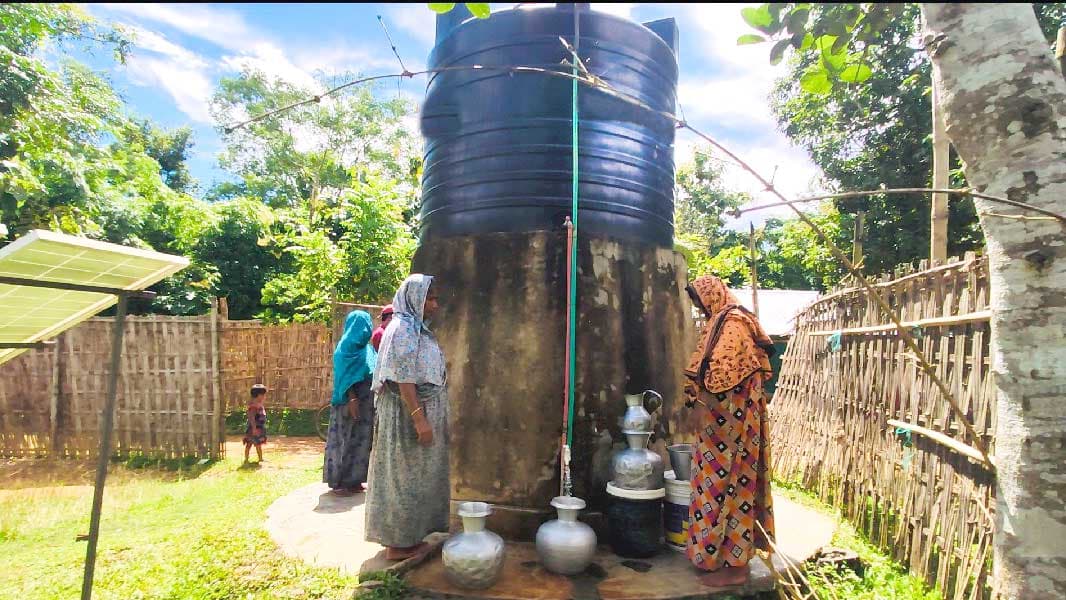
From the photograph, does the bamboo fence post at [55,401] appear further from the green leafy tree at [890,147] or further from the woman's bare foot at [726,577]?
the green leafy tree at [890,147]

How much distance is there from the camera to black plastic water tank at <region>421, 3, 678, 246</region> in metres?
4.20

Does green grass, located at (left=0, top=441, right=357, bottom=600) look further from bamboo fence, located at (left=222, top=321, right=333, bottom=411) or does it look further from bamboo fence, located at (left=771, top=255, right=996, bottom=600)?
bamboo fence, located at (left=222, top=321, right=333, bottom=411)

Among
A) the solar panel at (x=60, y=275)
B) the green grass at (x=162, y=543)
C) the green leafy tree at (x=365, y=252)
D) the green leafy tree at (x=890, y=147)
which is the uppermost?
the green leafy tree at (x=890, y=147)

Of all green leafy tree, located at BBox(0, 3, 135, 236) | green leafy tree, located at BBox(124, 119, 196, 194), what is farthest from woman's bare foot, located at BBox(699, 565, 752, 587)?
green leafy tree, located at BBox(124, 119, 196, 194)

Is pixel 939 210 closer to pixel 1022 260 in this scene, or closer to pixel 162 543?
pixel 1022 260

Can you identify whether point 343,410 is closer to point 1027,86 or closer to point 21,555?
point 21,555

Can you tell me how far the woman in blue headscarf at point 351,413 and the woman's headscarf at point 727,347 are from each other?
10.2 ft

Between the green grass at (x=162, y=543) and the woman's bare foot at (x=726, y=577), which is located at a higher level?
the woman's bare foot at (x=726, y=577)

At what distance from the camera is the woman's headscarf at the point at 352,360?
5.38 m

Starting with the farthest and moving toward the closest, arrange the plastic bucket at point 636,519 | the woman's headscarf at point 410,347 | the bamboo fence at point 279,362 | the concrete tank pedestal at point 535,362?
the bamboo fence at point 279,362 → the concrete tank pedestal at point 535,362 → the plastic bucket at point 636,519 → the woman's headscarf at point 410,347

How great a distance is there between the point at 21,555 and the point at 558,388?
4.03 m

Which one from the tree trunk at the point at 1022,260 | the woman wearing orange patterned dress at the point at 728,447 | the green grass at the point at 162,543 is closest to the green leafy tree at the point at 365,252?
the green grass at the point at 162,543

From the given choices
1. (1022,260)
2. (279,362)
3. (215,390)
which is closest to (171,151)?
(279,362)

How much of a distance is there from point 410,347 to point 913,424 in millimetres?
3286
